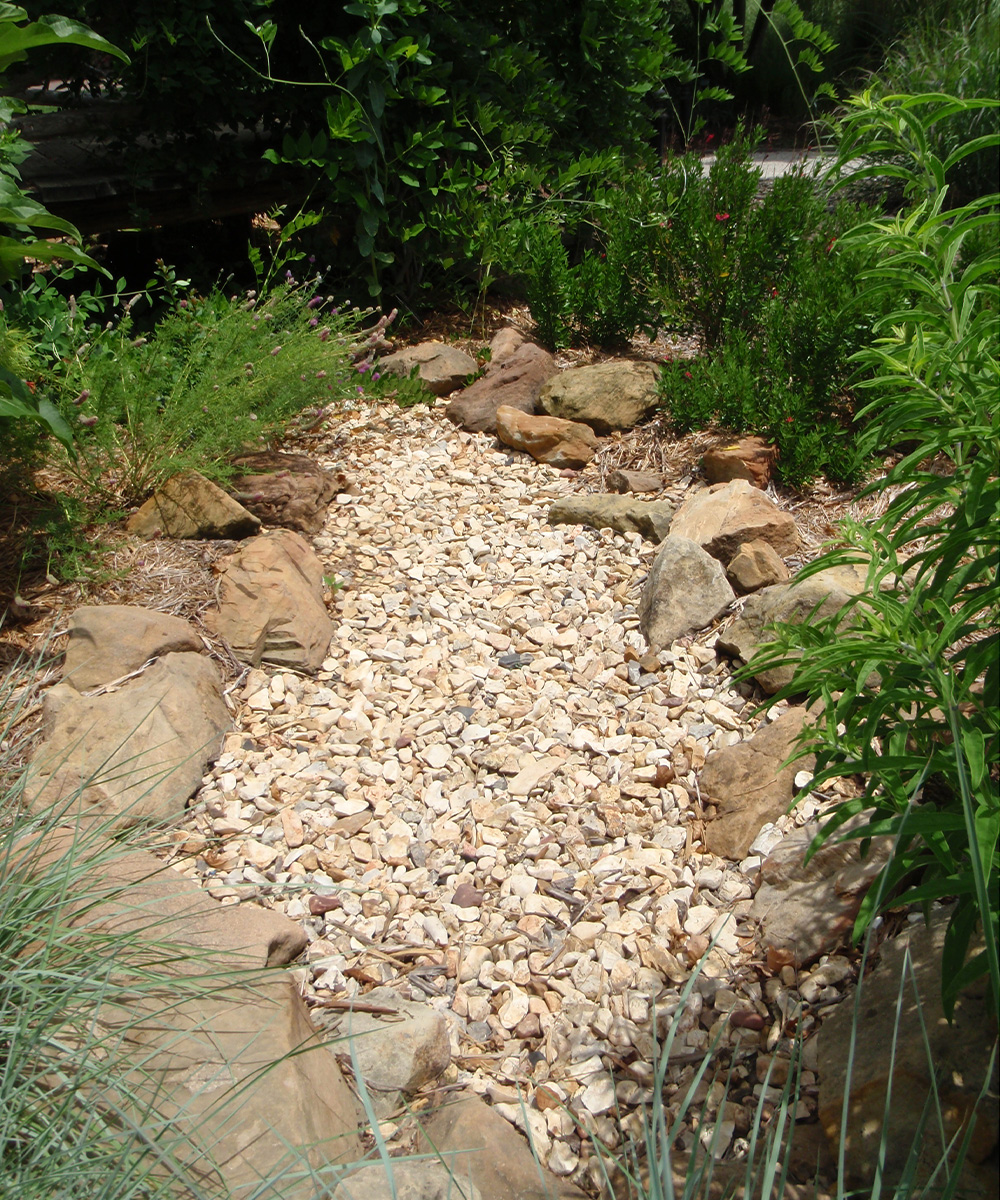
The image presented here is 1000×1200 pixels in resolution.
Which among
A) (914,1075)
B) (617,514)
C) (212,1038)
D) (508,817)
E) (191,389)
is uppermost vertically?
(191,389)

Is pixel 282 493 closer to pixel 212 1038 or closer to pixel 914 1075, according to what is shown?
pixel 212 1038

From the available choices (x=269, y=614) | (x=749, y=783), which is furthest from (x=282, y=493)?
(x=749, y=783)

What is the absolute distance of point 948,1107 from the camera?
5.10 ft

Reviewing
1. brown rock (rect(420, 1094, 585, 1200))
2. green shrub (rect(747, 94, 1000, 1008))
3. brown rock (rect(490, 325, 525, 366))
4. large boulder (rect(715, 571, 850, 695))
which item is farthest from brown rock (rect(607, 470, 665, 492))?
brown rock (rect(420, 1094, 585, 1200))

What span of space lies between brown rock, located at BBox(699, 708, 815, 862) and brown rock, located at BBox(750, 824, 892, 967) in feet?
0.55

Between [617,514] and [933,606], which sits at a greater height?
[933,606]

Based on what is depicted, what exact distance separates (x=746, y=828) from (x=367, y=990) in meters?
1.00

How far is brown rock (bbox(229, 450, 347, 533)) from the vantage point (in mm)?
3594

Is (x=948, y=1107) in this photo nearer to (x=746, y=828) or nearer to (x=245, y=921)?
(x=746, y=828)

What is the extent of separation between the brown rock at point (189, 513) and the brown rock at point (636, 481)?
147 centimetres

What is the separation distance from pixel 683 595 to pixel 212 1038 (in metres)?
1.93

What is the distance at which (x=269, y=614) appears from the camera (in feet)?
10.1

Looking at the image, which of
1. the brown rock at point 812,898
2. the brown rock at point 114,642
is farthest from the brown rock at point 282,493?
the brown rock at point 812,898

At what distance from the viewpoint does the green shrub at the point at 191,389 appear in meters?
3.32
